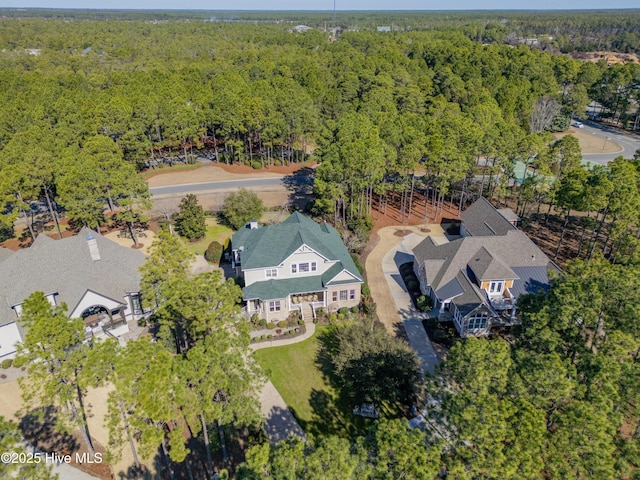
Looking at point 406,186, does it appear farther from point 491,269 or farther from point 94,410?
point 94,410

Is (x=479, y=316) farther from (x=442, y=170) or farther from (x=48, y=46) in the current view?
(x=48, y=46)

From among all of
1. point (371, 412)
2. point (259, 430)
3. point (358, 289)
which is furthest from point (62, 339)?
point (358, 289)

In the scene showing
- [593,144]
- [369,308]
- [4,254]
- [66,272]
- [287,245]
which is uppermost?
[287,245]

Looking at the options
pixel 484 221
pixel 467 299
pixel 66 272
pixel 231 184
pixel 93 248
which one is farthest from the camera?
pixel 231 184

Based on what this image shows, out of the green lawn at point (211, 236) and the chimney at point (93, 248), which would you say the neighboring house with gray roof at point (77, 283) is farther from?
the green lawn at point (211, 236)

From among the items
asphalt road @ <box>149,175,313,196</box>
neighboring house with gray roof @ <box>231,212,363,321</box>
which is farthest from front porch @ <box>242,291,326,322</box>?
asphalt road @ <box>149,175,313,196</box>

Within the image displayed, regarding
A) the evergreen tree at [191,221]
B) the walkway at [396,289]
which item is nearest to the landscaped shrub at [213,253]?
the evergreen tree at [191,221]

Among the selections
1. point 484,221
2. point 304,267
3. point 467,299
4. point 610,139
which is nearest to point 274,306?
point 304,267

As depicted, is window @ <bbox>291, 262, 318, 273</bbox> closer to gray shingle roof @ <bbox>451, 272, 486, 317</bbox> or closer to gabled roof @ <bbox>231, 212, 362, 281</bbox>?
gabled roof @ <bbox>231, 212, 362, 281</bbox>
